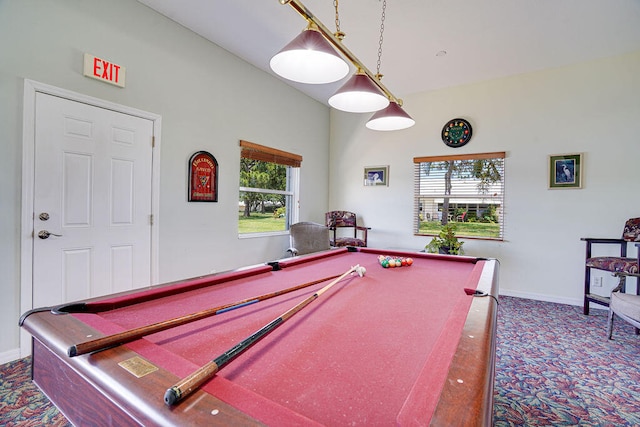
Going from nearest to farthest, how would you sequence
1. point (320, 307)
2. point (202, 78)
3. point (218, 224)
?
point (320, 307) < point (202, 78) < point (218, 224)

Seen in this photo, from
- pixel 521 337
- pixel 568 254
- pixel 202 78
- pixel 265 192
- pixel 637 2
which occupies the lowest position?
pixel 521 337

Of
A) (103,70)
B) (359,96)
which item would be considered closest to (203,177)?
(103,70)

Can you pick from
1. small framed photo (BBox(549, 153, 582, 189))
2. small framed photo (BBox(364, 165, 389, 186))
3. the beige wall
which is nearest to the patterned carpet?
the beige wall

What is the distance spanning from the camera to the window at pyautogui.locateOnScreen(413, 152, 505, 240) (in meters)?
4.09

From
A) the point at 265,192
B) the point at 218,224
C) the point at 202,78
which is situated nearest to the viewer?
the point at 202,78

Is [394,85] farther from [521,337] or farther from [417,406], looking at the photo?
[417,406]

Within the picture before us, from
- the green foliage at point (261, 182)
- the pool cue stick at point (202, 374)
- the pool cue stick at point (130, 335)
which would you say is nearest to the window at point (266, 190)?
the green foliage at point (261, 182)

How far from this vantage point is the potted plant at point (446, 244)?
398 cm

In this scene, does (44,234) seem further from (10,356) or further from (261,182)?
(261,182)

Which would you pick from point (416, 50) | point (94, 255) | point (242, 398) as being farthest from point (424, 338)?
point (416, 50)

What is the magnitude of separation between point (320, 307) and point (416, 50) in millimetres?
3299

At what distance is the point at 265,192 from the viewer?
431 centimetres

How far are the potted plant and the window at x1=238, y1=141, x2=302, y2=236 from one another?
7.02 ft

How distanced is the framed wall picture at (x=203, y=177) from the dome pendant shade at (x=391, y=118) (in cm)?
189
